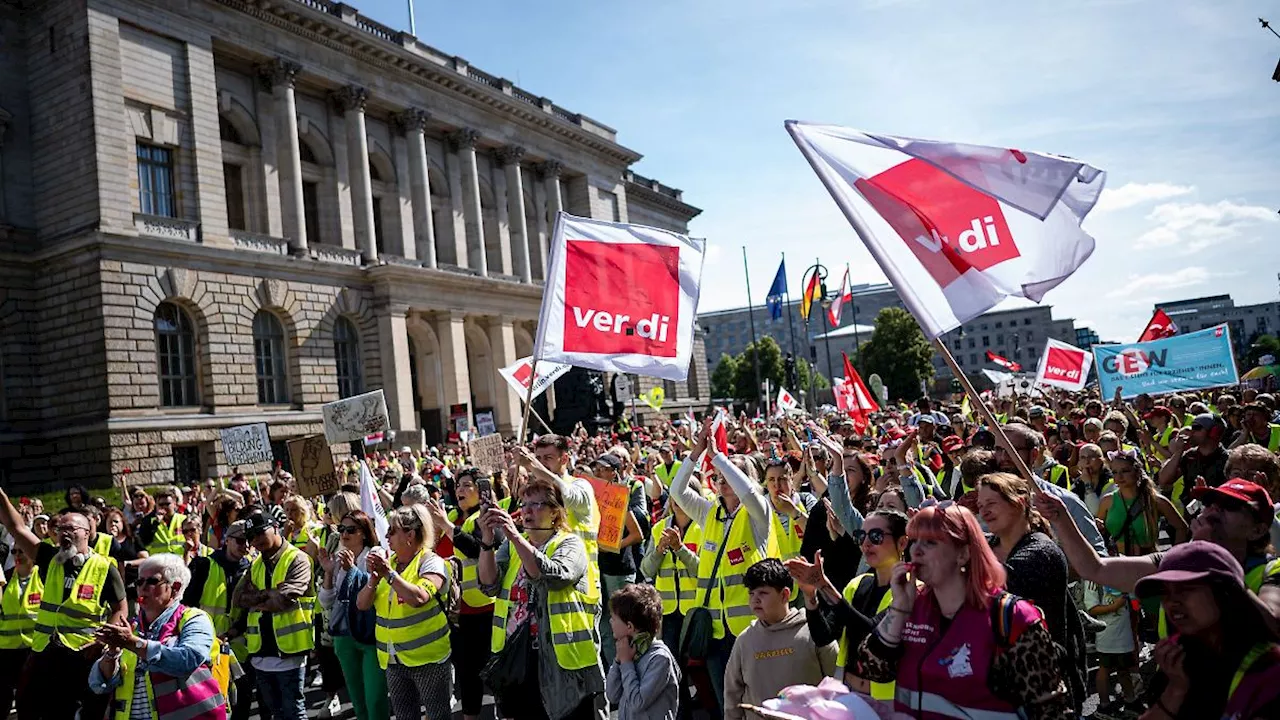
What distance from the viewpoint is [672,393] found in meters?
58.4

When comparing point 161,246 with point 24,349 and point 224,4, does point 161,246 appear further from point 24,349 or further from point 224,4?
point 224,4

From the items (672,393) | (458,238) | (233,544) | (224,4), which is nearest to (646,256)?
(233,544)

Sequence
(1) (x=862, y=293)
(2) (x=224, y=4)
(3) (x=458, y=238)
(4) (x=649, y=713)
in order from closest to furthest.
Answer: (4) (x=649, y=713), (2) (x=224, y=4), (3) (x=458, y=238), (1) (x=862, y=293)

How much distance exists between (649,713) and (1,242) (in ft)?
97.4

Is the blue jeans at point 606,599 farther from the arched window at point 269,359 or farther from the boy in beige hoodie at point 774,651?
the arched window at point 269,359

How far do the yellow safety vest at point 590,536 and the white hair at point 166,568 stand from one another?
2.37m

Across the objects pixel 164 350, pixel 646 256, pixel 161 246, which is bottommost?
pixel 646 256

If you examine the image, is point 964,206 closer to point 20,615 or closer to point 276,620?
point 276,620

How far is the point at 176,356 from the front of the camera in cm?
2855

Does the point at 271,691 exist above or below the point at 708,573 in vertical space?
below

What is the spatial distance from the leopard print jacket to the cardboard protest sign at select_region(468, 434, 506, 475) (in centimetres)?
1072

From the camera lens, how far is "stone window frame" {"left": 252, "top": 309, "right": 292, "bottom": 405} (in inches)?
1237

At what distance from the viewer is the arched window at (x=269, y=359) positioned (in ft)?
103

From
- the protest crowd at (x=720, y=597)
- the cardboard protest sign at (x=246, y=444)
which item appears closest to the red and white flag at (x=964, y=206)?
the protest crowd at (x=720, y=597)
